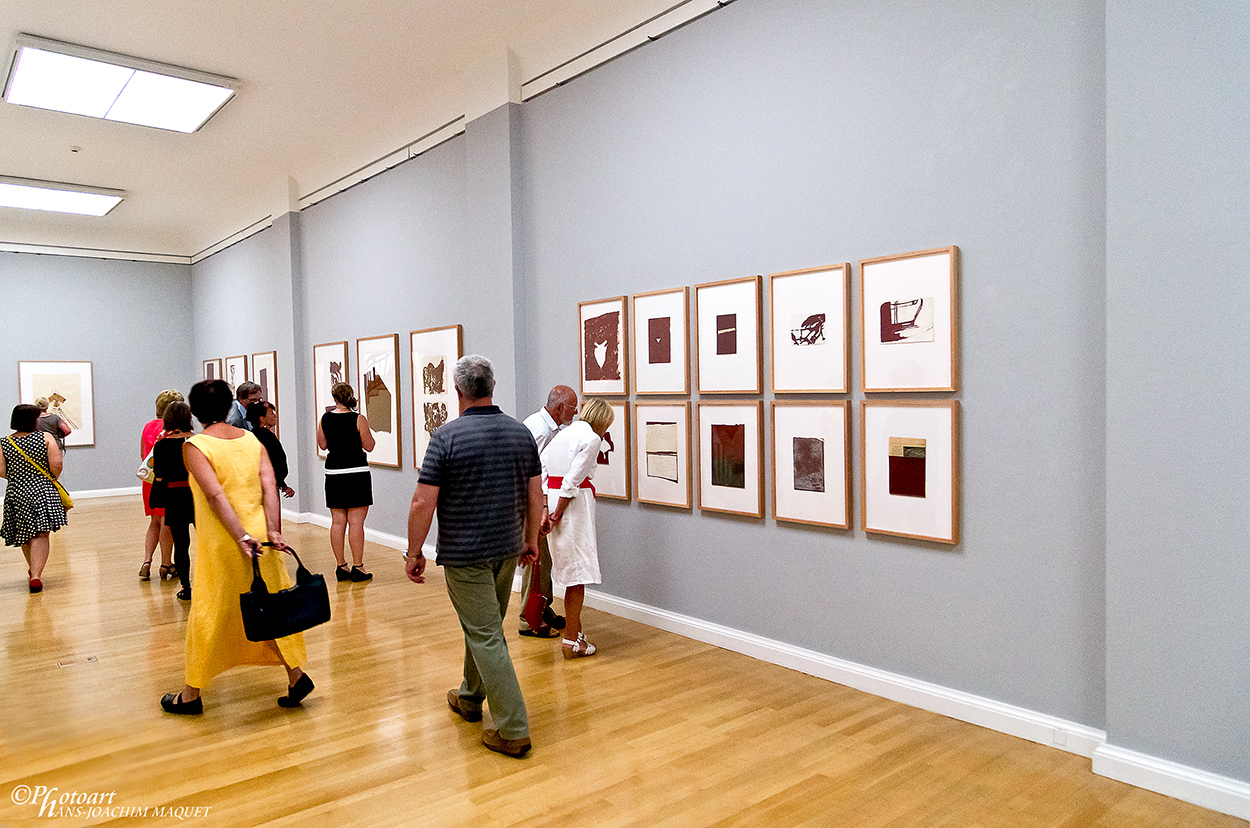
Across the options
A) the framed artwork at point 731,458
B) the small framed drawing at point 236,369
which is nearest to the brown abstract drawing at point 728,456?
the framed artwork at point 731,458

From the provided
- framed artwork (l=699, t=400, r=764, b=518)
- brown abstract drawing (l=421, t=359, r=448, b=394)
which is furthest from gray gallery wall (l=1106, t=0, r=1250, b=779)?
brown abstract drawing (l=421, t=359, r=448, b=394)

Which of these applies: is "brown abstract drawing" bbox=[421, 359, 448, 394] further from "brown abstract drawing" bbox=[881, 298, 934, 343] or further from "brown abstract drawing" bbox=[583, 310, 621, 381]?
"brown abstract drawing" bbox=[881, 298, 934, 343]

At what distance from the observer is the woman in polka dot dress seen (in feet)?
24.1

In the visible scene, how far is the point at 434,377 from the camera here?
8.76 m

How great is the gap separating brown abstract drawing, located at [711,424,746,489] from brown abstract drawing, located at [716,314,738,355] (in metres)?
0.52

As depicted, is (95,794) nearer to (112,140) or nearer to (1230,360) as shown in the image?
(1230,360)

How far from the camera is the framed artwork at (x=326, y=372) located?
35.0 ft

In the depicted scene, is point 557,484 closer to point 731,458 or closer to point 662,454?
point 662,454

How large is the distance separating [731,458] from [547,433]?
52.5 inches

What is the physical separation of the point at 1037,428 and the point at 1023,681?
1.27 meters

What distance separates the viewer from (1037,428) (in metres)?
3.92

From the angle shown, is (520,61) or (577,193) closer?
(577,193)

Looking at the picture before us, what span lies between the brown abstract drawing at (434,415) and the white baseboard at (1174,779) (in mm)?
6687

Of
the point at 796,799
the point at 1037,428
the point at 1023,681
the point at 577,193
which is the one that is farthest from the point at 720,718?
the point at 577,193
